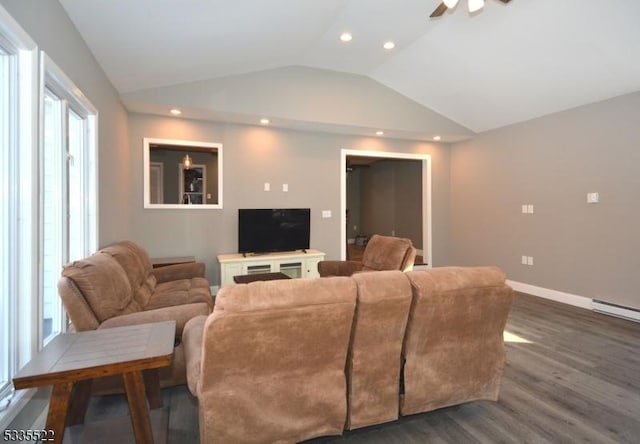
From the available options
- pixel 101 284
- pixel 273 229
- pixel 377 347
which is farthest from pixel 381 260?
pixel 101 284

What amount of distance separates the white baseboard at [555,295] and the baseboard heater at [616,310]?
4.1 inches

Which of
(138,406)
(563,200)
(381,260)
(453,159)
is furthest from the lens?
(453,159)

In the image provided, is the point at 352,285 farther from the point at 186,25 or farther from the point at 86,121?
the point at 86,121

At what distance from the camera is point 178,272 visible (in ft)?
12.7

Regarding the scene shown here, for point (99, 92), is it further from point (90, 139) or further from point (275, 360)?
point (275, 360)

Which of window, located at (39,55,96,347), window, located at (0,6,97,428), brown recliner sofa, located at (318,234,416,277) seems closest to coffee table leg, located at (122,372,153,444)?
window, located at (0,6,97,428)

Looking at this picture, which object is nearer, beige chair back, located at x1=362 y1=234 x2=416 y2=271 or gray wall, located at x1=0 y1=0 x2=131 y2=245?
gray wall, located at x1=0 y1=0 x2=131 y2=245

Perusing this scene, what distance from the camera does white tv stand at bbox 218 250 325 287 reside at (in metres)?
4.64

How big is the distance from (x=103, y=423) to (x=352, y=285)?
1.65m

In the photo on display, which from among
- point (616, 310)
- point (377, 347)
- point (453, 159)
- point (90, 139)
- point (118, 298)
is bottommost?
point (616, 310)

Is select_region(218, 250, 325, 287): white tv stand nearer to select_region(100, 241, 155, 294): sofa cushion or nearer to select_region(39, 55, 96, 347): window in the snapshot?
select_region(100, 241, 155, 294): sofa cushion

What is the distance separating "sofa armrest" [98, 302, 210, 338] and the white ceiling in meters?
2.21

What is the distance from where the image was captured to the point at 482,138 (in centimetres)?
600

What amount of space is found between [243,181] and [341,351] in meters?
3.96
